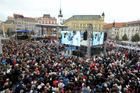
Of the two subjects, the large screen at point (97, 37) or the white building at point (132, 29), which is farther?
the white building at point (132, 29)

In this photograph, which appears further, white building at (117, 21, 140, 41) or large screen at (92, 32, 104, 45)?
white building at (117, 21, 140, 41)

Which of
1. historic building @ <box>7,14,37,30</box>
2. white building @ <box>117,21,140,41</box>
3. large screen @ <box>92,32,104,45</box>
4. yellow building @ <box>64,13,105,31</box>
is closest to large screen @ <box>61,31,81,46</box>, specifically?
large screen @ <box>92,32,104,45</box>

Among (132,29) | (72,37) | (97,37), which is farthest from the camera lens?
(132,29)

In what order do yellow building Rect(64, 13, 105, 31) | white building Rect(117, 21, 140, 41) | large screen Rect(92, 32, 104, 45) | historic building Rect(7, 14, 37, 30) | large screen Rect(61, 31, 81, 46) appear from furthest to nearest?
historic building Rect(7, 14, 37, 30)
yellow building Rect(64, 13, 105, 31)
white building Rect(117, 21, 140, 41)
large screen Rect(92, 32, 104, 45)
large screen Rect(61, 31, 81, 46)

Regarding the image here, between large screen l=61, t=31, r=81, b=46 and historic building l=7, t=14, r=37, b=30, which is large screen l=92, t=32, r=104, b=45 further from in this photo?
historic building l=7, t=14, r=37, b=30

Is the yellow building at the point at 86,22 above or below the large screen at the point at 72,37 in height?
above

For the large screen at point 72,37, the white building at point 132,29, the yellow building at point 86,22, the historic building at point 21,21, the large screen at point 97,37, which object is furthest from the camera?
the historic building at point 21,21

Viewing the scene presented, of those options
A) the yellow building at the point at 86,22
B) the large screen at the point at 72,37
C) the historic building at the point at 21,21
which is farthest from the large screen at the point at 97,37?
the historic building at the point at 21,21

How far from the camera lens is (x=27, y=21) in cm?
11712

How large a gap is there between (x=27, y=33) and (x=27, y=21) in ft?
258

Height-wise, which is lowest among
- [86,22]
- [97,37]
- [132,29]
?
[97,37]

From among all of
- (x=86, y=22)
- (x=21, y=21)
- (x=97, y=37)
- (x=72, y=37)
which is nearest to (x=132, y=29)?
(x=86, y=22)

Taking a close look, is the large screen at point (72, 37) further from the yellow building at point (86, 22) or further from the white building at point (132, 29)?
the yellow building at point (86, 22)

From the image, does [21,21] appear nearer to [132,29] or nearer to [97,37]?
[132,29]
